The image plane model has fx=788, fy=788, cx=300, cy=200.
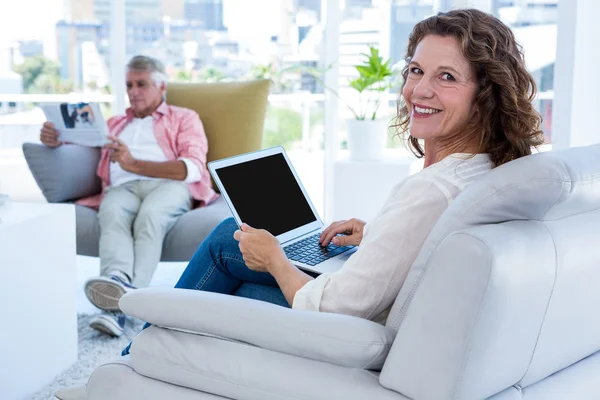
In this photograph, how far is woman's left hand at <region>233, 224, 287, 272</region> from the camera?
1.70 metres

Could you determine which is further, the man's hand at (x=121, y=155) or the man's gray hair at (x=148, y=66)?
the man's gray hair at (x=148, y=66)

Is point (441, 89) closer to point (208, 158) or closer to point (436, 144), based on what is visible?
point (436, 144)

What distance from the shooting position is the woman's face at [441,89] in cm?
159

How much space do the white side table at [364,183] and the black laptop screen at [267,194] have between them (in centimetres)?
208

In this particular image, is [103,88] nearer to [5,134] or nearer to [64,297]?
[5,134]

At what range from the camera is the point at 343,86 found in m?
4.76

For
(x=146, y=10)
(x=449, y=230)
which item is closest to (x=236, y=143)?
(x=146, y=10)

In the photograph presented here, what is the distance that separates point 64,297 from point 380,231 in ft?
4.70

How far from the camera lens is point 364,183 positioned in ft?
14.1

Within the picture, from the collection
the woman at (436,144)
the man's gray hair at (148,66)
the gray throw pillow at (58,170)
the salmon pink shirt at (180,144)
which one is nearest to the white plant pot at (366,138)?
the salmon pink shirt at (180,144)

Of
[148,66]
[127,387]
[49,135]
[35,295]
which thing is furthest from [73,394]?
[148,66]

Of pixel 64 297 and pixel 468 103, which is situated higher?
pixel 468 103

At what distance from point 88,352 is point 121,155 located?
3.42ft

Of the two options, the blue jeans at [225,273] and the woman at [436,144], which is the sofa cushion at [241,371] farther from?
the blue jeans at [225,273]
